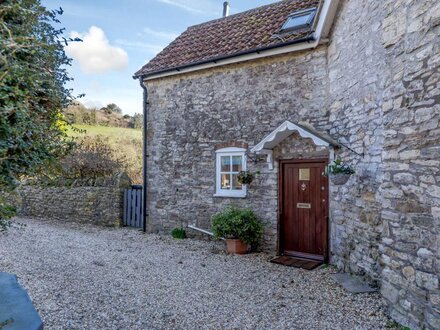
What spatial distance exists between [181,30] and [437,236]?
10.4 m

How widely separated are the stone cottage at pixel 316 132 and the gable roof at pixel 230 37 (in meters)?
0.05

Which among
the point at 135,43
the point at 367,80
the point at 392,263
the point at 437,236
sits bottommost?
the point at 392,263

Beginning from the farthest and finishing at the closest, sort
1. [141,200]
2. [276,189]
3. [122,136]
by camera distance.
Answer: [122,136] → [141,200] → [276,189]

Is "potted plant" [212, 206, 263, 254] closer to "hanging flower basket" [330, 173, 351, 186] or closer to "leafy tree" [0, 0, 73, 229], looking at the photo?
"hanging flower basket" [330, 173, 351, 186]

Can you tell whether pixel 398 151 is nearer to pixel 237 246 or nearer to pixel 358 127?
pixel 358 127

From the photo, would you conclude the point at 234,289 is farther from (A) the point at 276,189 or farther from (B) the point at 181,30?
(B) the point at 181,30

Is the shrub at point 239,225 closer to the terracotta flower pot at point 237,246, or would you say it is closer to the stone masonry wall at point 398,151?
the terracotta flower pot at point 237,246

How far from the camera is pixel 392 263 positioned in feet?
13.3

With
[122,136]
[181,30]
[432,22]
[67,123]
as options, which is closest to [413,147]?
[432,22]

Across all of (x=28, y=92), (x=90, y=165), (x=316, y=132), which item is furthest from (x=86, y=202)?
(x=28, y=92)

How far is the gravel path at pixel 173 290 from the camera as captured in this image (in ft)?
13.4

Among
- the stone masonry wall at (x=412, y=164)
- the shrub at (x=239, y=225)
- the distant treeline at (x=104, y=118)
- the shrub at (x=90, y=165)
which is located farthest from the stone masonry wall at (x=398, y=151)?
the distant treeline at (x=104, y=118)

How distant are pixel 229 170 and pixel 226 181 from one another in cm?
33

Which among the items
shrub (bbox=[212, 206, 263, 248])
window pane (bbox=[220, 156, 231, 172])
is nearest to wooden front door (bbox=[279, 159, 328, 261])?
shrub (bbox=[212, 206, 263, 248])
